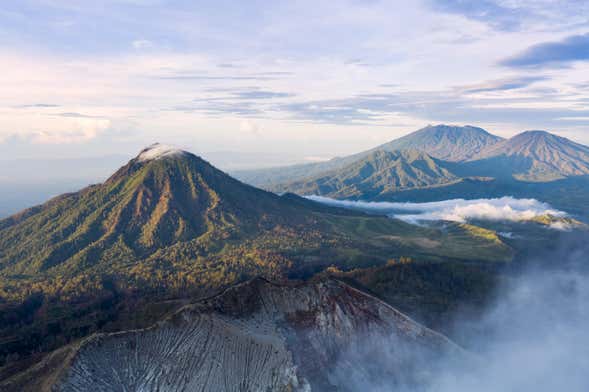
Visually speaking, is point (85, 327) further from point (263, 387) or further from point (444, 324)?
point (444, 324)

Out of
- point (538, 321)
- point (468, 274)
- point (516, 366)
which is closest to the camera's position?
point (516, 366)

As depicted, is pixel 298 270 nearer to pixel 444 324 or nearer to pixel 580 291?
pixel 444 324

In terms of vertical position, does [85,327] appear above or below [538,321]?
above

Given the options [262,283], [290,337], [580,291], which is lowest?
[580,291]

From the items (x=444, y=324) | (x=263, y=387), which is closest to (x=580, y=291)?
(x=444, y=324)

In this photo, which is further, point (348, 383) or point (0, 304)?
point (0, 304)

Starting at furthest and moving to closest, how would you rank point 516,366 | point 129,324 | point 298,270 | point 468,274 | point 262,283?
point 298,270 < point 468,274 < point 129,324 < point 516,366 < point 262,283
